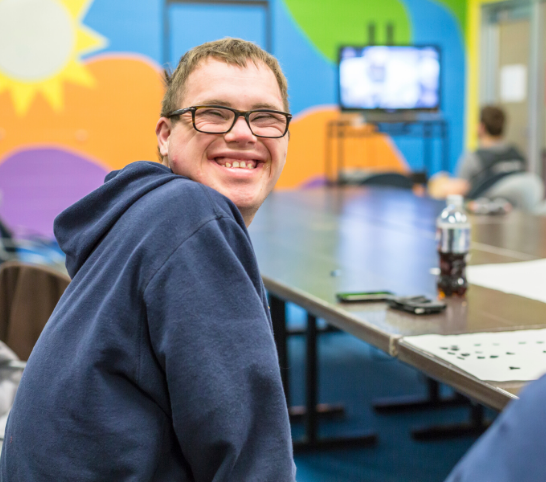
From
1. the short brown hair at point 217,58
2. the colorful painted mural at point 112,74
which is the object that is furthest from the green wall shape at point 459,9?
the short brown hair at point 217,58

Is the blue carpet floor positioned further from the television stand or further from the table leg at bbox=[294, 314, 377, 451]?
the television stand

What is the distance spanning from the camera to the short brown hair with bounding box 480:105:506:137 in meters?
4.75

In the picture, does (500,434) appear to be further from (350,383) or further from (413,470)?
(350,383)

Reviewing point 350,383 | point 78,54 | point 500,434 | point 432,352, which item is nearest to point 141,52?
point 78,54

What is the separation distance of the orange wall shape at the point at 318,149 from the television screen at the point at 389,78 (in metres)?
0.69

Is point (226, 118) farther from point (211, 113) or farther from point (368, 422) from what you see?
point (368, 422)

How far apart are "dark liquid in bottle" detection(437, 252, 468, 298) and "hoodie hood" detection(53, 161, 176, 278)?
0.84 metres

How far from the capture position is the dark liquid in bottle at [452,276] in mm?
1565

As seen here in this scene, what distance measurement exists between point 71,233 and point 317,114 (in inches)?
254

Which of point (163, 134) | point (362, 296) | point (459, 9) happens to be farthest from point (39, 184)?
point (163, 134)

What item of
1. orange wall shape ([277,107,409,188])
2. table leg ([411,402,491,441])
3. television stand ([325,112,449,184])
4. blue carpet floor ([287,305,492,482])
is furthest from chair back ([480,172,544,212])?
orange wall shape ([277,107,409,188])

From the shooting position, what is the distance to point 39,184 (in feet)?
21.1

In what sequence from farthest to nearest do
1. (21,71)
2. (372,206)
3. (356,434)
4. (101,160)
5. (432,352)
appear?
(101,160) → (21,71) → (372,206) → (356,434) → (432,352)

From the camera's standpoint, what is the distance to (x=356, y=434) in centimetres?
258
